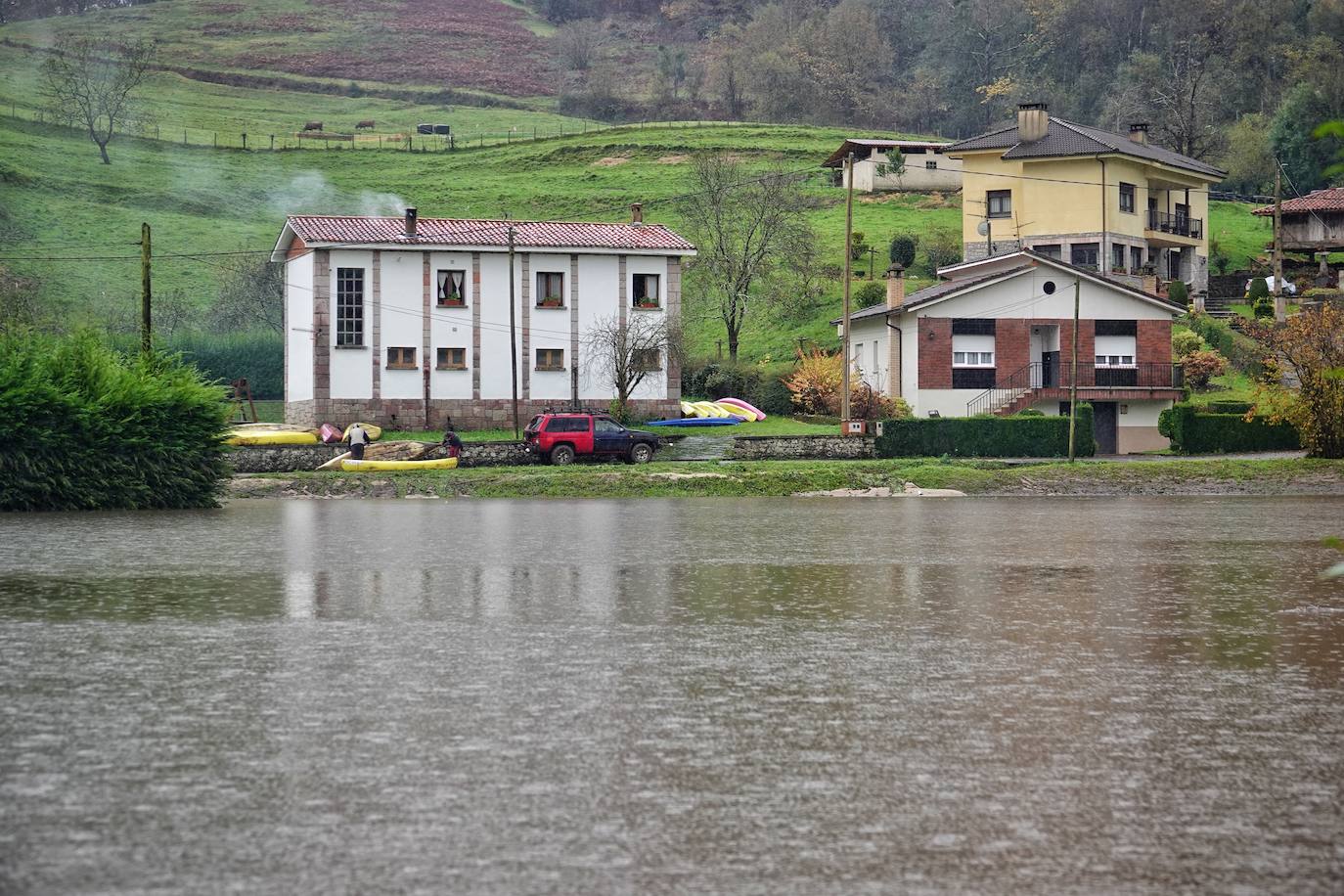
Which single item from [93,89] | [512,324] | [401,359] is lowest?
[401,359]

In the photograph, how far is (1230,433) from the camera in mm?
54562

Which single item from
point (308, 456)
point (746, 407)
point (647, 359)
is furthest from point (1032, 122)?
point (308, 456)

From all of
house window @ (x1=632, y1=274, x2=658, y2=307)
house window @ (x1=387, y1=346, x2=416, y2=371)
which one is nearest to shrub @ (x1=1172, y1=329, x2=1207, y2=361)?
house window @ (x1=632, y1=274, x2=658, y2=307)

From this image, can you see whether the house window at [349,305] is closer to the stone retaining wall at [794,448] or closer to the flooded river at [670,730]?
the stone retaining wall at [794,448]

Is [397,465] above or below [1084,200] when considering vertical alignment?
below

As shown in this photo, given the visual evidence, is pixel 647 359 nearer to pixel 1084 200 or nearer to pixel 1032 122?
pixel 1084 200

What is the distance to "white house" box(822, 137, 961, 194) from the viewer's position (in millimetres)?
105500

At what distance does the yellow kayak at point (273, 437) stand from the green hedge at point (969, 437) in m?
19.3

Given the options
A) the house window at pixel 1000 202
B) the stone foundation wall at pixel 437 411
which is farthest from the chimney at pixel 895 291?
the house window at pixel 1000 202

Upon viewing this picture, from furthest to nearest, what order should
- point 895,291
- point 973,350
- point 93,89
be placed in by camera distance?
point 93,89
point 895,291
point 973,350

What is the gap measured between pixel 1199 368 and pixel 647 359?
78.9 feet

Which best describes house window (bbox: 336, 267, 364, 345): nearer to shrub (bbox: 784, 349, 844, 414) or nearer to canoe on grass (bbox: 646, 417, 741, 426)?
canoe on grass (bbox: 646, 417, 741, 426)

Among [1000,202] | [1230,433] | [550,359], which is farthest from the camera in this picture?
[1000,202]

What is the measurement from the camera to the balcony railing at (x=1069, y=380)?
201 ft
